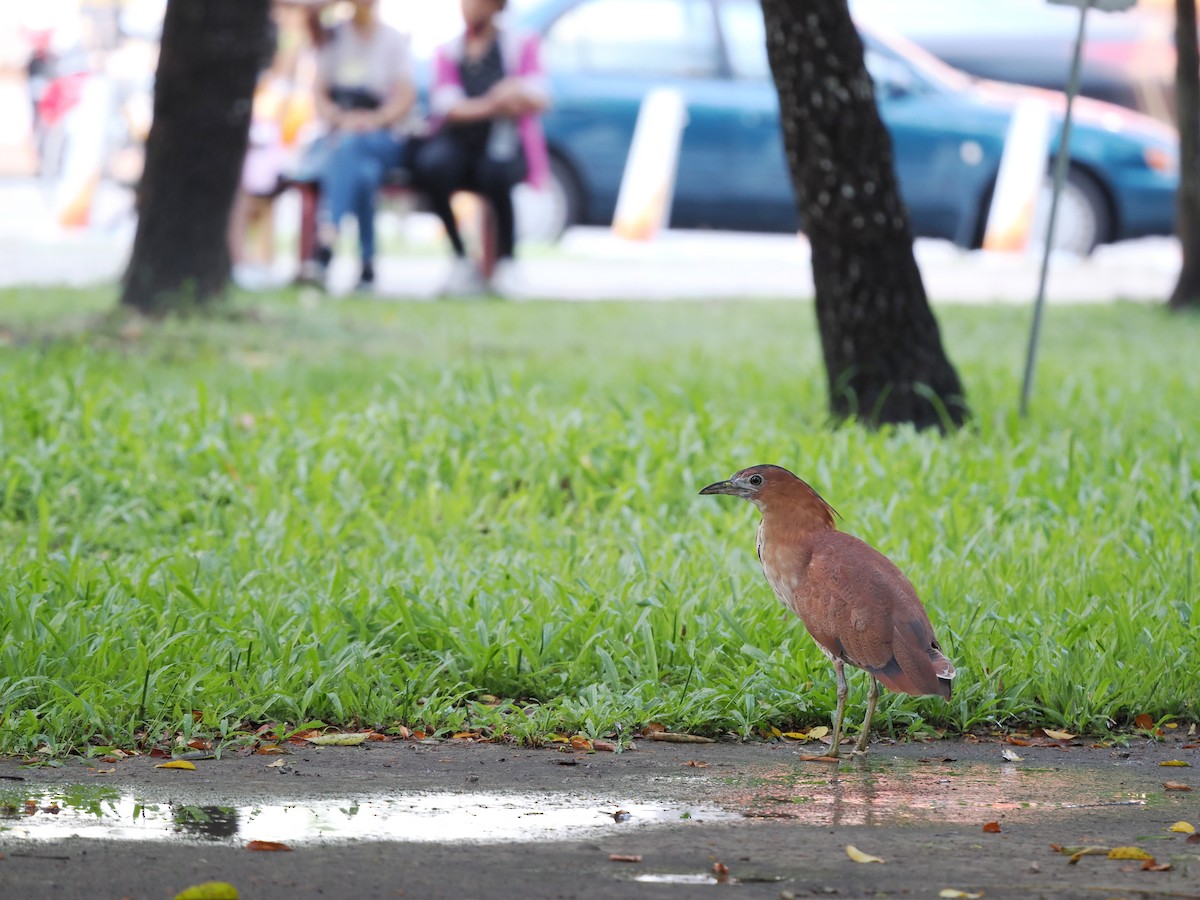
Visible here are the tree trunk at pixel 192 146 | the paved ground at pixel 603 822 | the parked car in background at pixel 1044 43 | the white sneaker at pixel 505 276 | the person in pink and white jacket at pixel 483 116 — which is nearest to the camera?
the paved ground at pixel 603 822

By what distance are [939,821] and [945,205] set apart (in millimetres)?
12077

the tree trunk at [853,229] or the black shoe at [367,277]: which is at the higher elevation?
the tree trunk at [853,229]

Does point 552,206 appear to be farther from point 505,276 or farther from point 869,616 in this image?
point 869,616

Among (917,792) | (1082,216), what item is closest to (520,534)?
(917,792)

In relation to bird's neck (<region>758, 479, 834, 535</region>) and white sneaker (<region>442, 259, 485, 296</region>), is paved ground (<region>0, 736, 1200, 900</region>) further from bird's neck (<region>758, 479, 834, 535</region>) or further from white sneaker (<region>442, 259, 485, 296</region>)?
white sneaker (<region>442, 259, 485, 296</region>)

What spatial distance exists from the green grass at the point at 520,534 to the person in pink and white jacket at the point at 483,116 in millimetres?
2928

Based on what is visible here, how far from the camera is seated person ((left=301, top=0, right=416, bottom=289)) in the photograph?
12.1m

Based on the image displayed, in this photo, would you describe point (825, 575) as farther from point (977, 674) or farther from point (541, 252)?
point (541, 252)

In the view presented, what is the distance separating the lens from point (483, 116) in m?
12.2

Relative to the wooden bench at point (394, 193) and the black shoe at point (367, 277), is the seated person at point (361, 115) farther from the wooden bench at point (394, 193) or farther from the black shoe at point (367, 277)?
the wooden bench at point (394, 193)

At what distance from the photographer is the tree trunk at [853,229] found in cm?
721

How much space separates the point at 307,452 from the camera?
6.72 metres

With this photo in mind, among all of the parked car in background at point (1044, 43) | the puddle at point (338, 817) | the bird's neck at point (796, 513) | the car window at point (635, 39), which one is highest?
the parked car in background at point (1044, 43)

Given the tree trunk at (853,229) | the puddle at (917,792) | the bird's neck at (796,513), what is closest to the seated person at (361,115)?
the tree trunk at (853,229)
